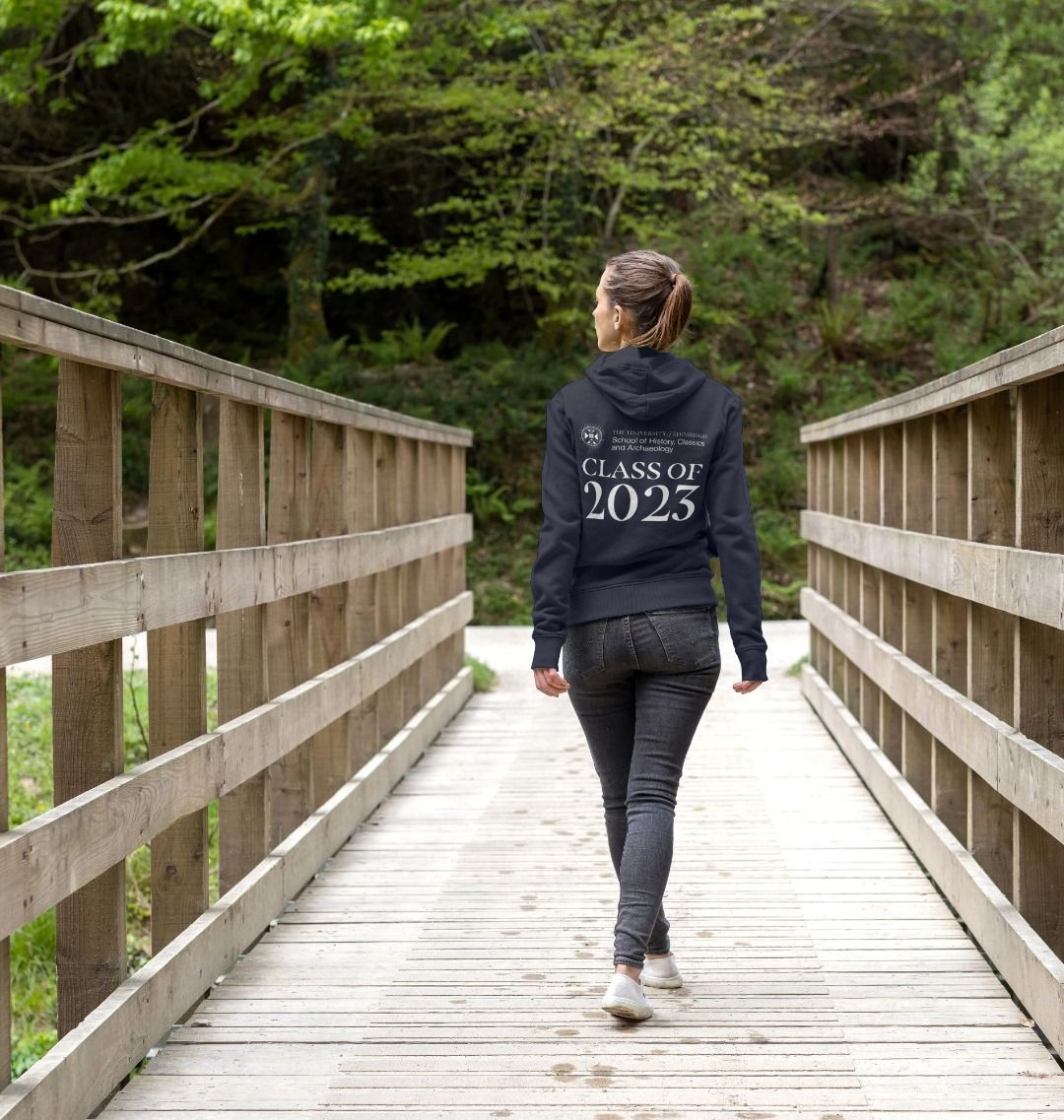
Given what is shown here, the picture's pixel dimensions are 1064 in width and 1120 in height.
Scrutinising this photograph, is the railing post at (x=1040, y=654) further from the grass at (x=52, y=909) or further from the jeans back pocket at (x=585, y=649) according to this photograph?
the grass at (x=52, y=909)

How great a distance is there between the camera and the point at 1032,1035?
3.48 meters

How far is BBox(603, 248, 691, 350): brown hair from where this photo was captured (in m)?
3.69

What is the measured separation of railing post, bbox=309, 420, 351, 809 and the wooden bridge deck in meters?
0.31

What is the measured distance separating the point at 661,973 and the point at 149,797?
1.43m

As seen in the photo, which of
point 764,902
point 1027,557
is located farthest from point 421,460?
point 1027,557

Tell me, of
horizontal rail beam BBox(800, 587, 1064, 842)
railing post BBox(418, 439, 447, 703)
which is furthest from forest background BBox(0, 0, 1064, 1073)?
horizontal rail beam BBox(800, 587, 1064, 842)

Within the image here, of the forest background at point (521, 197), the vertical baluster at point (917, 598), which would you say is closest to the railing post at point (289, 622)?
the vertical baluster at point (917, 598)

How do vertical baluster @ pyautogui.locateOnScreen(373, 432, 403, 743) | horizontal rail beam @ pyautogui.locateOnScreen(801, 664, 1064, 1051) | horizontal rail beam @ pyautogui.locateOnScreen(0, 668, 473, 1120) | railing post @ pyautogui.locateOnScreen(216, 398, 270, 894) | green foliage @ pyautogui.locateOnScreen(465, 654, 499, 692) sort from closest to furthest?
horizontal rail beam @ pyautogui.locateOnScreen(0, 668, 473, 1120), horizontal rail beam @ pyautogui.locateOnScreen(801, 664, 1064, 1051), railing post @ pyautogui.locateOnScreen(216, 398, 270, 894), vertical baluster @ pyautogui.locateOnScreen(373, 432, 403, 743), green foliage @ pyautogui.locateOnScreen(465, 654, 499, 692)

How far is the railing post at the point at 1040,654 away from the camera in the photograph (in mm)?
3547

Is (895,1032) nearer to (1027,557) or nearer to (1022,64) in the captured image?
(1027,557)

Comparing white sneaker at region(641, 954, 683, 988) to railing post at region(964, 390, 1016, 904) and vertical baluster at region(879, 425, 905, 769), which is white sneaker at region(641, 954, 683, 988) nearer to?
railing post at region(964, 390, 1016, 904)

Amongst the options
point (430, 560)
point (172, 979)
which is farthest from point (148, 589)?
point (430, 560)

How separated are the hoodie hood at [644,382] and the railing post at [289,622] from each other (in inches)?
56.8

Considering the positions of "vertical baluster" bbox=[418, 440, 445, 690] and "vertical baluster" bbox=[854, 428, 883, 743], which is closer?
"vertical baluster" bbox=[854, 428, 883, 743]
